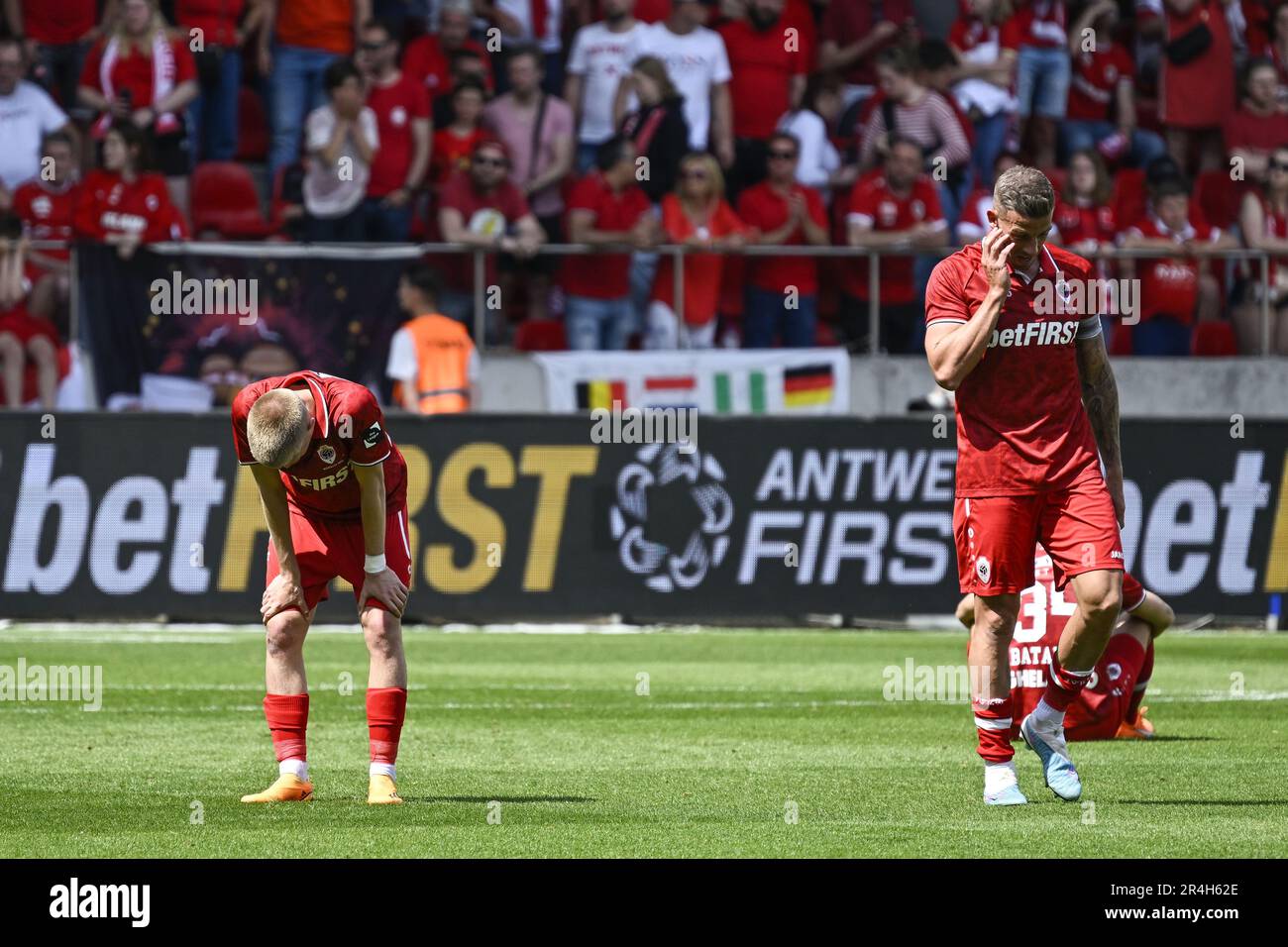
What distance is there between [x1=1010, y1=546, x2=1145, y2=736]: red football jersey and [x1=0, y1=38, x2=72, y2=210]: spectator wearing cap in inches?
494

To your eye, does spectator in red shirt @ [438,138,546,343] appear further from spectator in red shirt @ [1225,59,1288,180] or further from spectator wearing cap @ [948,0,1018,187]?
spectator in red shirt @ [1225,59,1288,180]

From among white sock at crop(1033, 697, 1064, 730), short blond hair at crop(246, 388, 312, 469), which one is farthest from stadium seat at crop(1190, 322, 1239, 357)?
short blond hair at crop(246, 388, 312, 469)

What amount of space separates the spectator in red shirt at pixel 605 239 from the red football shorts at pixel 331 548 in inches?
473

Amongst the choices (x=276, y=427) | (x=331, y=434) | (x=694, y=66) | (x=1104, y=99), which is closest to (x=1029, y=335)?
(x=331, y=434)

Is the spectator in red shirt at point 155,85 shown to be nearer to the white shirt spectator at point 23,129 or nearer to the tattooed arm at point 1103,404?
the white shirt spectator at point 23,129

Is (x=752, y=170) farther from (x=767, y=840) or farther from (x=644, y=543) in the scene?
(x=767, y=840)

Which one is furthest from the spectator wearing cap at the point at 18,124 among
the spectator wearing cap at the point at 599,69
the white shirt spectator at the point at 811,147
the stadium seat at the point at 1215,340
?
the stadium seat at the point at 1215,340

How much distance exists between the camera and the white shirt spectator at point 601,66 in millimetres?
22000

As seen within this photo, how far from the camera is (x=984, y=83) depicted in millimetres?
22672

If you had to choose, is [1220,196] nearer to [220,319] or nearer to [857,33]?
[857,33]

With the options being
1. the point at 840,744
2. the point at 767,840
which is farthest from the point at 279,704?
the point at 840,744

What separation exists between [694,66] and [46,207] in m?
6.30

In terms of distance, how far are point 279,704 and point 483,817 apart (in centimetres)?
111

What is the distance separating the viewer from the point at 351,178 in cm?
2125
